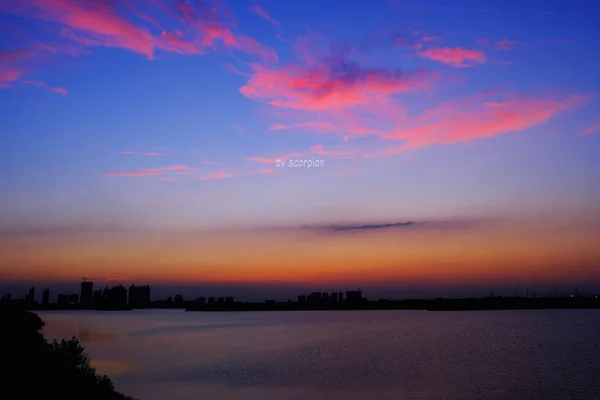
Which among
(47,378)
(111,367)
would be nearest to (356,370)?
(111,367)

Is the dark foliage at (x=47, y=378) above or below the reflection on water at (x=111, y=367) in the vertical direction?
above

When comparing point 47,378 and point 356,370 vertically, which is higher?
point 47,378

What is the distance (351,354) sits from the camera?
7294cm

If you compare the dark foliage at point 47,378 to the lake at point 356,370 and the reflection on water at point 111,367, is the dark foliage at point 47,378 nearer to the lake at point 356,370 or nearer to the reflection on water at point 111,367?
the lake at point 356,370

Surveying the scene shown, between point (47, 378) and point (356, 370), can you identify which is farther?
point (356, 370)

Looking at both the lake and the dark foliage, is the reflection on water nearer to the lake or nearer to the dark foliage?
the lake

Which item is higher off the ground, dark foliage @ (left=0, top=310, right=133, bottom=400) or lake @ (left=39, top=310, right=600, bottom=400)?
dark foliage @ (left=0, top=310, right=133, bottom=400)

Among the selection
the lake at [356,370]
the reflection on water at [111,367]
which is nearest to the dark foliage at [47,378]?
the lake at [356,370]

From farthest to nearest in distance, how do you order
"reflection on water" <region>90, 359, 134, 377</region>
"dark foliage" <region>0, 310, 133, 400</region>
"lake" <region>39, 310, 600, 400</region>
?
1. "reflection on water" <region>90, 359, 134, 377</region>
2. "lake" <region>39, 310, 600, 400</region>
3. "dark foliage" <region>0, 310, 133, 400</region>

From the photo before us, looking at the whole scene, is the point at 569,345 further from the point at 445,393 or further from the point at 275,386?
the point at 275,386

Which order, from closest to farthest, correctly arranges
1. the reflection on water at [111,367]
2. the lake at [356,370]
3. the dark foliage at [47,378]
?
the dark foliage at [47,378] < the lake at [356,370] < the reflection on water at [111,367]

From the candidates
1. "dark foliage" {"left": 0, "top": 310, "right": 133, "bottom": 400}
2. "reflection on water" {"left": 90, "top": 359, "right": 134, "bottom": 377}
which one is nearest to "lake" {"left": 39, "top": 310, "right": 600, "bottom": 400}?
"reflection on water" {"left": 90, "top": 359, "right": 134, "bottom": 377}

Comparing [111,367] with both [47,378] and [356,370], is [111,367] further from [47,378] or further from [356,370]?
[47,378]

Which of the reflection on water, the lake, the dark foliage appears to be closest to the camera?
the dark foliage
